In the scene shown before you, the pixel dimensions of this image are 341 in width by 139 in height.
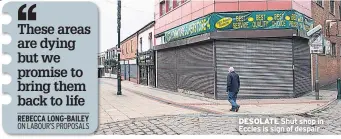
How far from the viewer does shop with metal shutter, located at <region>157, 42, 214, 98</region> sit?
9.91 m

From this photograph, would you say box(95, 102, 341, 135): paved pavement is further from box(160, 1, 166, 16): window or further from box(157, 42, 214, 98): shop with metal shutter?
box(160, 1, 166, 16): window

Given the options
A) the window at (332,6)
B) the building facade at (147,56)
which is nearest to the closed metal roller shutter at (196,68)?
the building facade at (147,56)

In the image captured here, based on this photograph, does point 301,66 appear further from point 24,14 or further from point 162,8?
point 24,14

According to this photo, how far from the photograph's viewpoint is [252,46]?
888 cm

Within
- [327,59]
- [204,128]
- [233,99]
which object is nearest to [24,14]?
[204,128]

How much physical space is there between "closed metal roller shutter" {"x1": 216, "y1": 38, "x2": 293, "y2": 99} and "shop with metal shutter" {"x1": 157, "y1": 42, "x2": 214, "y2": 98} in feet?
2.49

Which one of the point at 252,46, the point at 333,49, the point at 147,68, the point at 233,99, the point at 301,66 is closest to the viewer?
the point at 233,99

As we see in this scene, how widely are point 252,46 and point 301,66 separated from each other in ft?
7.08

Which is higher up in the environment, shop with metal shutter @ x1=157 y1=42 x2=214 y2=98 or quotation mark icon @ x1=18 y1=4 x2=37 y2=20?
quotation mark icon @ x1=18 y1=4 x2=37 y2=20

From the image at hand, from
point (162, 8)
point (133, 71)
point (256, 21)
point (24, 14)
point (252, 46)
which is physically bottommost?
point (133, 71)

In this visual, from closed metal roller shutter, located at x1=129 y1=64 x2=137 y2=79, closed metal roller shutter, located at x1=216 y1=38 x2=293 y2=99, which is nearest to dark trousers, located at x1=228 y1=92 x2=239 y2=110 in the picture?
closed metal roller shutter, located at x1=216 y1=38 x2=293 y2=99

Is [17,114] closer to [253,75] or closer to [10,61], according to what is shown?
[10,61]

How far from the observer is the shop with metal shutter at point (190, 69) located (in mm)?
9914

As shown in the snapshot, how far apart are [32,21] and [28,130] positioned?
1001 millimetres
